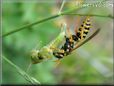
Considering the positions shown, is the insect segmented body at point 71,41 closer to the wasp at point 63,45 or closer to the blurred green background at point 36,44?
the wasp at point 63,45

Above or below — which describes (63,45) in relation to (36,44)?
A: above

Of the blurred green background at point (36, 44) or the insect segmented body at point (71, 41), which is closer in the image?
the insect segmented body at point (71, 41)

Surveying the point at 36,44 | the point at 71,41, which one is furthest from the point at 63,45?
the point at 36,44

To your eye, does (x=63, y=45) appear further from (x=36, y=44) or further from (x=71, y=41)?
(x=36, y=44)

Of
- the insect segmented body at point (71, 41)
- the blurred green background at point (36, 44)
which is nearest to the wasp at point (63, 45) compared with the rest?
the insect segmented body at point (71, 41)

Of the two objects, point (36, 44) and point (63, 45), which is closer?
point (63, 45)

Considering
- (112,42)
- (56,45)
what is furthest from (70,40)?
(112,42)
